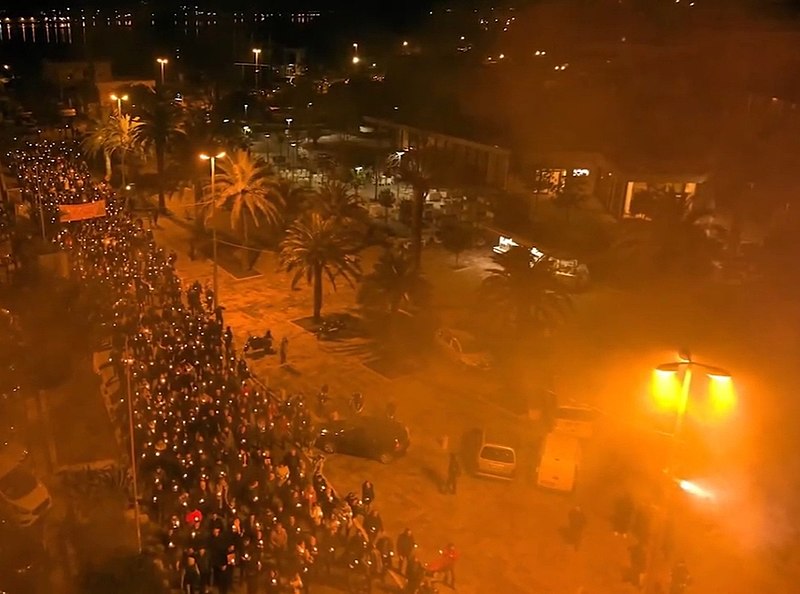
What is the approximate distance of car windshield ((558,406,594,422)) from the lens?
19.6 m

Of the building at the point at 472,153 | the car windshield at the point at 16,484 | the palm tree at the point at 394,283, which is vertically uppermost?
the building at the point at 472,153

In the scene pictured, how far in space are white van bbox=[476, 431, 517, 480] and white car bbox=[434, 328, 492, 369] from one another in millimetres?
6471

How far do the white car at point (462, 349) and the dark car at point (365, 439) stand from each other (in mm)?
6141

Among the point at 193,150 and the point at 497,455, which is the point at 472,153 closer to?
the point at 193,150

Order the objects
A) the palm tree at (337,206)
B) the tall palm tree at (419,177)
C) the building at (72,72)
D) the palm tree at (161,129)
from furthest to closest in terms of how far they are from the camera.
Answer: the building at (72,72), the palm tree at (161,129), the palm tree at (337,206), the tall palm tree at (419,177)

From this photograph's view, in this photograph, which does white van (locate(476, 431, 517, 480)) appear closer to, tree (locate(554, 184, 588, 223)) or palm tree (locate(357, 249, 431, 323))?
palm tree (locate(357, 249, 431, 323))

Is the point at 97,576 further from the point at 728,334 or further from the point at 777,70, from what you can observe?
the point at 777,70

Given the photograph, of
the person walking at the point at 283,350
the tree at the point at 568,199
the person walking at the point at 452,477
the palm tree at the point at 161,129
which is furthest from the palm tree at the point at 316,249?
the palm tree at the point at 161,129

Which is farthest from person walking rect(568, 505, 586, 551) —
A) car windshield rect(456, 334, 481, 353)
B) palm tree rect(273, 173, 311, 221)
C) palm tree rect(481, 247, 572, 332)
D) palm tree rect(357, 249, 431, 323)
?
palm tree rect(273, 173, 311, 221)

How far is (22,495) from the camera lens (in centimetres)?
1516

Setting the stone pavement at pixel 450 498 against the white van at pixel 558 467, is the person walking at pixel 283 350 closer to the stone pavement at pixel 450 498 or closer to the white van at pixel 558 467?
the stone pavement at pixel 450 498

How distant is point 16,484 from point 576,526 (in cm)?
1131

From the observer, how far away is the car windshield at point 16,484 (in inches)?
597

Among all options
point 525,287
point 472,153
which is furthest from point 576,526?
point 472,153
